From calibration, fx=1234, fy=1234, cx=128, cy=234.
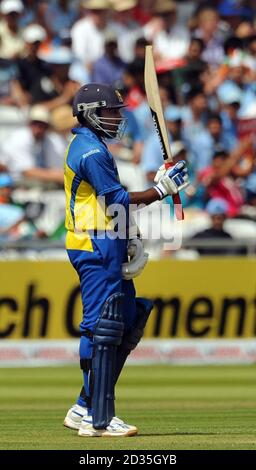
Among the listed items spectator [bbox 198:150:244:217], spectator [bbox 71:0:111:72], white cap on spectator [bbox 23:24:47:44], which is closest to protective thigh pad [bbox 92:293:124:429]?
spectator [bbox 198:150:244:217]

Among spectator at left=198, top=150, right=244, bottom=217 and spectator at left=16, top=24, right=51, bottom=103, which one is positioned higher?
spectator at left=16, top=24, right=51, bottom=103

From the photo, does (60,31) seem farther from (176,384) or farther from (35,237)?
(176,384)

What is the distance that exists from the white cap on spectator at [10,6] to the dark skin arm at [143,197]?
11.1 m

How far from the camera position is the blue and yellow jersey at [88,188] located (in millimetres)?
7750

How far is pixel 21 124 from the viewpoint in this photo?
17516 millimetres

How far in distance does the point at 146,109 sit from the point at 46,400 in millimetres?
7428

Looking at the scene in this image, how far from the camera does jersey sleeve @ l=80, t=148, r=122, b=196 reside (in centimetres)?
773

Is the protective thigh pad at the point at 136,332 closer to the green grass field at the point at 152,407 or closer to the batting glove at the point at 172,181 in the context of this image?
the green grass field at the point at 152,407

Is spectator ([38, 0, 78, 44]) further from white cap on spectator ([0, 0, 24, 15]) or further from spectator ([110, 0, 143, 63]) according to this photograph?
spectator ([110, 0, 143, 63])

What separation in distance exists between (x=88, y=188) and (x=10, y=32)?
11188mm

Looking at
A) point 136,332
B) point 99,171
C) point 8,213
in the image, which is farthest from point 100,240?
point 8,213

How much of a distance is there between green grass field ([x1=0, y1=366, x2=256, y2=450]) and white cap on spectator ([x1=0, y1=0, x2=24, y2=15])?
643 centimetres

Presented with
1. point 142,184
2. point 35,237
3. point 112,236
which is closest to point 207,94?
point 142,184

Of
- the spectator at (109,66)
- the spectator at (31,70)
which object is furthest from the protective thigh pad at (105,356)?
the spectator at (109,66)
